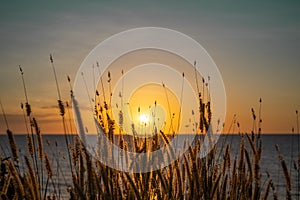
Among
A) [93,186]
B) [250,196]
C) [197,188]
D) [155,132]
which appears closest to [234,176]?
[250,196]

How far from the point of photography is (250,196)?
3.45 metres

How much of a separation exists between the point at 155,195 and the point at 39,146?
40.7 inches

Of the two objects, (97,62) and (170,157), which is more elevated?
(97,62)

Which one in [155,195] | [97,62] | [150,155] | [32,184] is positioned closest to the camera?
[32,184]

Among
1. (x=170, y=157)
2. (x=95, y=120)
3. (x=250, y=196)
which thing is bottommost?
(x=250, y=196)

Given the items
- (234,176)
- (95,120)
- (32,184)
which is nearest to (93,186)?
(32,184)

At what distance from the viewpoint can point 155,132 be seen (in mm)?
3422

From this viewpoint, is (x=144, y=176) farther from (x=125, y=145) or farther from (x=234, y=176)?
(x=234, y=176)

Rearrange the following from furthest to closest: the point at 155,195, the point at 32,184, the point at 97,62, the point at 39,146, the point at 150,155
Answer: the point at 97,62 < the point at 155,195 < the point at 150,155 < the point at 39,146 < the point at 32,184

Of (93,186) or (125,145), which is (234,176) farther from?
(93,186)

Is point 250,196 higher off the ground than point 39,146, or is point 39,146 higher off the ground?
point 39,146

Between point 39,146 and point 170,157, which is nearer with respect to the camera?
point 39,146

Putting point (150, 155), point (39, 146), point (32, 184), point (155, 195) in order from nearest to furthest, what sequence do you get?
point (32, 184) → point (39, 146) → point (150, 155) → point (155, 195)

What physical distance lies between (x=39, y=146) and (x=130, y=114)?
1191 millimetres
